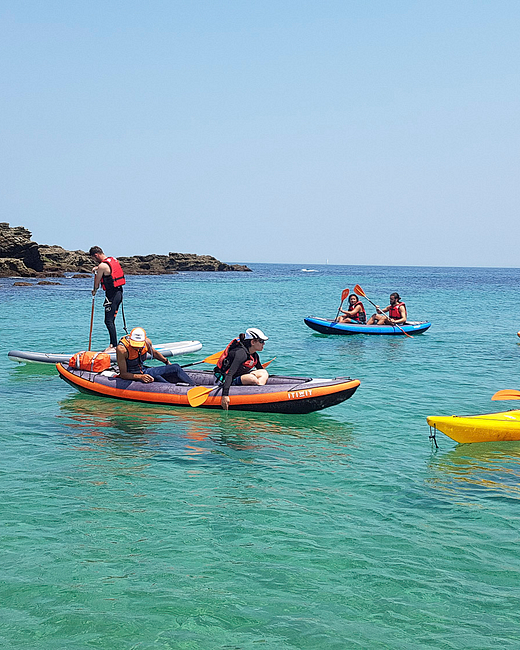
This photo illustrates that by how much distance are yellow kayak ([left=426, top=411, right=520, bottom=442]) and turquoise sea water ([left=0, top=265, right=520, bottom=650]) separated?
16 cm

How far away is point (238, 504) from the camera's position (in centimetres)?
694

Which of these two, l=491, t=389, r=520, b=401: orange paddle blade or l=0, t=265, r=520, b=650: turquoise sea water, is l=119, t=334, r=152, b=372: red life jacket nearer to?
l=0, t=265, r=520, b=650: turquoise sea water

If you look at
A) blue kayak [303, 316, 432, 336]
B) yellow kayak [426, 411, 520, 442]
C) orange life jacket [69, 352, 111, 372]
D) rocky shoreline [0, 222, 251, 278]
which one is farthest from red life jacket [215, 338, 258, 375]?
rocky shoreline [0, 222, 251, 278]

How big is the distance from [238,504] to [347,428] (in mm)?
3756

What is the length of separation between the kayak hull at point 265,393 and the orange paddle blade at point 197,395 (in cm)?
12

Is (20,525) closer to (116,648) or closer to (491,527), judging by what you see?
(116,648)

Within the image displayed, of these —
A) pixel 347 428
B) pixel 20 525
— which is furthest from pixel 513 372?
pixel 20 525

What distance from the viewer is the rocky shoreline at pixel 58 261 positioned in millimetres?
63219

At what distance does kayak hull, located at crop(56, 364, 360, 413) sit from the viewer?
407 inches

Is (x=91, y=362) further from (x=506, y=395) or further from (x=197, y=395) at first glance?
(x=506, y=395)

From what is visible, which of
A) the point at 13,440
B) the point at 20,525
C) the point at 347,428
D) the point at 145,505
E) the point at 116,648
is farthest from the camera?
the point at 347,428

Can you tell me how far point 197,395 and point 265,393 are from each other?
3.70 feet

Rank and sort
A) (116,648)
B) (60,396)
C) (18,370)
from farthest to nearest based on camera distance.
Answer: (18,370)
(60,396)
(116,648)

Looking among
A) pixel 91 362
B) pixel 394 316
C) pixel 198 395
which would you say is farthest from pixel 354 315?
pixel 198 395
